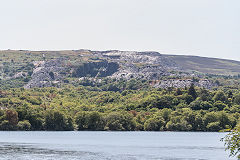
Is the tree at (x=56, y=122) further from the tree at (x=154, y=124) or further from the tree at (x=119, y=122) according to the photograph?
the tree at (x=154, y=124)

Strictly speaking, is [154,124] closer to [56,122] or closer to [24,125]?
[56,122]

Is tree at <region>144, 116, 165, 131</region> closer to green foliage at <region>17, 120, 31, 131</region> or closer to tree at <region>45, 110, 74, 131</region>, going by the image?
tree at <region>45, 110, 74, 131</region>

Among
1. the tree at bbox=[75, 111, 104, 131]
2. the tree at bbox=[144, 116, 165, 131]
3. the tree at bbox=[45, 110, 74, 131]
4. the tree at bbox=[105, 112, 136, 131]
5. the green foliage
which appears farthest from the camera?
the tree at bbox=[144, 116, 165, 131]

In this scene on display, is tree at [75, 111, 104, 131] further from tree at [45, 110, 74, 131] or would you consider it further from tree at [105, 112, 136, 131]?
tree at [45, 110, 74, 131]

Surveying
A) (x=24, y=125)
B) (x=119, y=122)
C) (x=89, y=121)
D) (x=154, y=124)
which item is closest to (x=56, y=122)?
(x=89, y=121)

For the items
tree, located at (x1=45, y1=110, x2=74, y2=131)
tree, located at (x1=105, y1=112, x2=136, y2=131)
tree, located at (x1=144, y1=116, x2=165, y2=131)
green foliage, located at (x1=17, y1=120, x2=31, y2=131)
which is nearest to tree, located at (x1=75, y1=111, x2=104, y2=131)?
tree, located at (x1=105, y1=112, x2=136, y2=131)

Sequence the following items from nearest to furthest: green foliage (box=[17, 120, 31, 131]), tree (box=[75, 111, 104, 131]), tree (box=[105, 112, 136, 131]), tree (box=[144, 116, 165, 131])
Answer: green foliage (box=[17, 120, 31, 131]), tree (box=[75, 111, 104, 131]), tree (box=[105, 112, 136, 131]), tree (box=[144, 116, 165, 131])

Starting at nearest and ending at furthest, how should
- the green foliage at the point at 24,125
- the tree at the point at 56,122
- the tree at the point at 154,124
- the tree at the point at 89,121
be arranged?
the green foliage at the point at 24,125 < the tree at the point at 56,122 < the tree at the point at 89,121 < the tree at the point at 154,124

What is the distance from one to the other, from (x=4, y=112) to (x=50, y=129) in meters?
17.4

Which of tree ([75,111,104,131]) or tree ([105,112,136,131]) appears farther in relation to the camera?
tree ([105,112,136,131])

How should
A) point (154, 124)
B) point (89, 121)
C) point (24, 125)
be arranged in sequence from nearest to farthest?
point (24, 125) < point (89, 121) < point (154, 124)

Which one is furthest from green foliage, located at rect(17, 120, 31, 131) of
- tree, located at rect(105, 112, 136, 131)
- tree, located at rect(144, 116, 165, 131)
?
tree, located at rect(144, 116, 165, 131)

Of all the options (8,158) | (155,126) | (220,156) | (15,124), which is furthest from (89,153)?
(155,126)

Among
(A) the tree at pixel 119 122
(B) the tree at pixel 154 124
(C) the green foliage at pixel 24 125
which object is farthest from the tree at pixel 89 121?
(B) the tree at pixel 154 124
